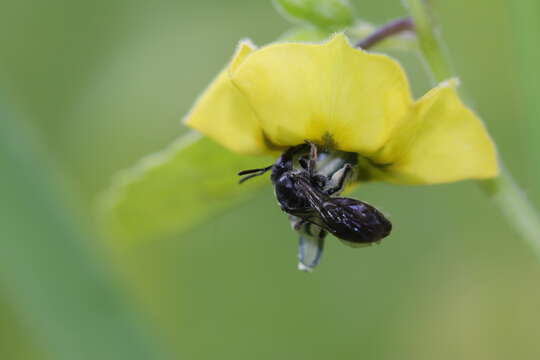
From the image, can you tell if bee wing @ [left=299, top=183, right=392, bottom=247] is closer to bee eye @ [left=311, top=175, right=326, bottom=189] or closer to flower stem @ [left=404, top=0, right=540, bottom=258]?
bee eye @ [left=311, top=175, right=326, bottom=189]

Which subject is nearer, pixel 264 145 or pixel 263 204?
pixel 264 145

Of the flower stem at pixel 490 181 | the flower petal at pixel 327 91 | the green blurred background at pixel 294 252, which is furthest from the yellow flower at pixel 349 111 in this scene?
the green blurred background at pixel 294 252

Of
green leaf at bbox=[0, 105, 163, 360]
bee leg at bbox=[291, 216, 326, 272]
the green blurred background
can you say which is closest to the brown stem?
bee leg at bbox=[291, 216, 326, 272]

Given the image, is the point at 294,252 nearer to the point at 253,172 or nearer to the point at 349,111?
the point at 253,172

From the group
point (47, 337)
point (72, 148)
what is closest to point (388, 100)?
point (47, 337)

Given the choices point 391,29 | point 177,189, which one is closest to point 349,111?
point 391,29

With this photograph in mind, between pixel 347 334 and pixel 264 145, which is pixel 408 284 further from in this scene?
pixel 264 145
